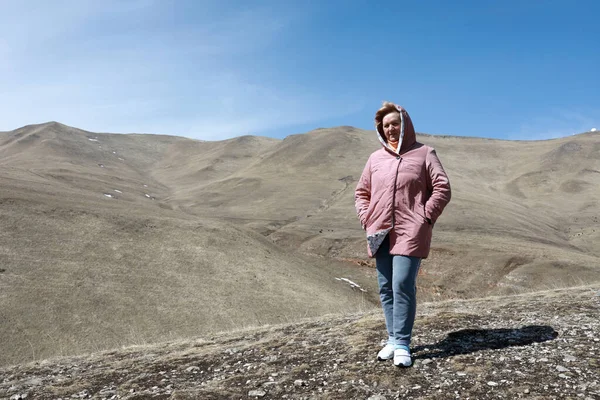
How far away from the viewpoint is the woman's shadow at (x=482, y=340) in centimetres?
589

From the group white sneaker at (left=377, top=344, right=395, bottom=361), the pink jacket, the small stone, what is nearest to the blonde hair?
the pink jacket

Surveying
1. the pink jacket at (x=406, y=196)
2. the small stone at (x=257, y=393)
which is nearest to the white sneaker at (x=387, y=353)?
the pink jacket at (x=406, y=196)

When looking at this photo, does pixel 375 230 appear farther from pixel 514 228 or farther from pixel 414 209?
pixel 514 228

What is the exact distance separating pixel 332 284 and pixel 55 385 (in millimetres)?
22824

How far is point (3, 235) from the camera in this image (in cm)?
2317

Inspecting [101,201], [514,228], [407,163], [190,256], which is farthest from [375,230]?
[514,228]

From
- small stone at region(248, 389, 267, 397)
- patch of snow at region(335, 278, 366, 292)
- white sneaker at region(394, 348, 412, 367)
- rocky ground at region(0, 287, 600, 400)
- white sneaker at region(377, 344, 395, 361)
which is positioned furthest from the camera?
patch of snow at region(335, 278, 366, 292)

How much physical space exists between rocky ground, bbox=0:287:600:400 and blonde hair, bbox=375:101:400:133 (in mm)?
2925

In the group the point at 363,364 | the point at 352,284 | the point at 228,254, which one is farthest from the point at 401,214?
the point at 352,284

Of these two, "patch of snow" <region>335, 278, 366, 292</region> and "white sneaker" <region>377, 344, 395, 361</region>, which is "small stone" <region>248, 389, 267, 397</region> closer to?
"white sneaker" <region>377, 344, 395, 361</region>

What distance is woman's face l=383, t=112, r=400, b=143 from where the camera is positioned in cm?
613

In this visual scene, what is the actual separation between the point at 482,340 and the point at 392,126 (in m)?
2.97

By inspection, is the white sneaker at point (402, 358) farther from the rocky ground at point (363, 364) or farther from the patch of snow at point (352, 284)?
the patch of snow at point (352, 284)

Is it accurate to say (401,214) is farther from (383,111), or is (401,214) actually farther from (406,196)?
(383,111)
